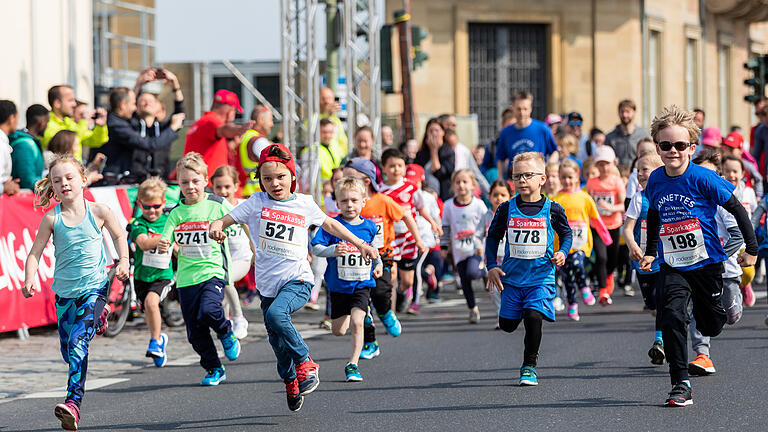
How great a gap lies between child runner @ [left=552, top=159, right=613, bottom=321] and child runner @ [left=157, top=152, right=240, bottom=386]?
4.01 m

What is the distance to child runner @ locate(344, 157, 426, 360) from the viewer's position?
1009 centimetres

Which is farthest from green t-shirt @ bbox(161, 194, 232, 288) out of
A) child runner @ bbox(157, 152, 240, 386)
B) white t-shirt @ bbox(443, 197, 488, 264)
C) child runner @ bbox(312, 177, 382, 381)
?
white t-shirt @ bbox(443, 197, 488, 264)

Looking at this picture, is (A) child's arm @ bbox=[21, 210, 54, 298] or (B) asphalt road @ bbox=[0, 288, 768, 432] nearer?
(B) asphalt road @ bbox=[0, 288, 768, 432]

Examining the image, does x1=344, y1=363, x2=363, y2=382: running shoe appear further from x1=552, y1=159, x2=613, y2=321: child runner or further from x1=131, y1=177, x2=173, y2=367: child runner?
x1=552, y1=159, x2=613, y2=321: child runner

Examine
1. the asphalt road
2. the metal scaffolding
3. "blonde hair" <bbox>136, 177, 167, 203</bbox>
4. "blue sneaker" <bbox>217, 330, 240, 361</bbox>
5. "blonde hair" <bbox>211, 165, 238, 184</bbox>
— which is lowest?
the asphalt road

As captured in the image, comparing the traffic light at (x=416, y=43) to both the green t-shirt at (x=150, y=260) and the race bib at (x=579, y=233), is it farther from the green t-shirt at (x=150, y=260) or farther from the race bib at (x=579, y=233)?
the green t-shirt at (x=150, y=260)

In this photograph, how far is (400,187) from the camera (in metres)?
12.4

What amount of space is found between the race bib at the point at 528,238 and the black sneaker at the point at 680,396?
1569 mm

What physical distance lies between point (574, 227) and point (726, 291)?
138 inches

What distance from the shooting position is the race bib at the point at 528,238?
28.0 ft

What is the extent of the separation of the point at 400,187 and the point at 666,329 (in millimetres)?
5228

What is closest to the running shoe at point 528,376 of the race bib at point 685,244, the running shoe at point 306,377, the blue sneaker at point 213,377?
the race bib at point 685,244

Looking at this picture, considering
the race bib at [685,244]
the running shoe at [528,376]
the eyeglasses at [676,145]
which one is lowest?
the running shoe at [528,376]

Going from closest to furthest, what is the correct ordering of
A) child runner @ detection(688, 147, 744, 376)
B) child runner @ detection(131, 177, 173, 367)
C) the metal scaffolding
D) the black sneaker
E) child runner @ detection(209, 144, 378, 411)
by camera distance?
the black sneaker, child runner @ detection(209, 144, 378, 411), child runner @ detection(688, 147, 744, 376), child runner @ detection(131, 177, 173, 367), the metal scaffolding
